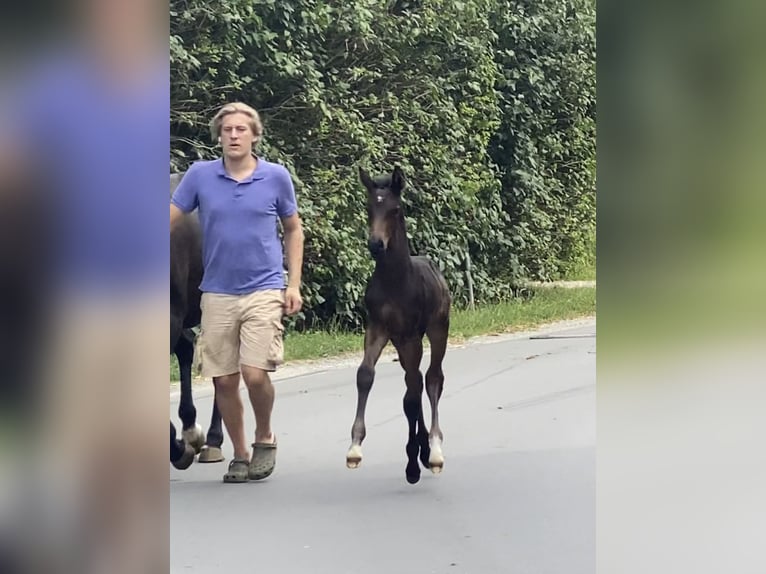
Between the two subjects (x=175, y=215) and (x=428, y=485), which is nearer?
(x=175, y=215)

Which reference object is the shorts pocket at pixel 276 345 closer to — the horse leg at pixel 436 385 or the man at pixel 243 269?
the man at pixel 243 269

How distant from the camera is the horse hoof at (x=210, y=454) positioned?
3574 mm

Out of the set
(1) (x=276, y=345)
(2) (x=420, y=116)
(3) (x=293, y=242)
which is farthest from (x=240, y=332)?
(2) (x=420, y=116)

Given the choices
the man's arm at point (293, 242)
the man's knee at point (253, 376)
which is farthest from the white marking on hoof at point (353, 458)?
the man's arm at point (293, 242)

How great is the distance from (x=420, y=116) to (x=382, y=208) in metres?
0.42

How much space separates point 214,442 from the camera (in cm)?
357

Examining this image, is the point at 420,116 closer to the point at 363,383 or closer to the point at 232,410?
the point at 363,383

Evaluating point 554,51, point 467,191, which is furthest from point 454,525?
point 554,51
